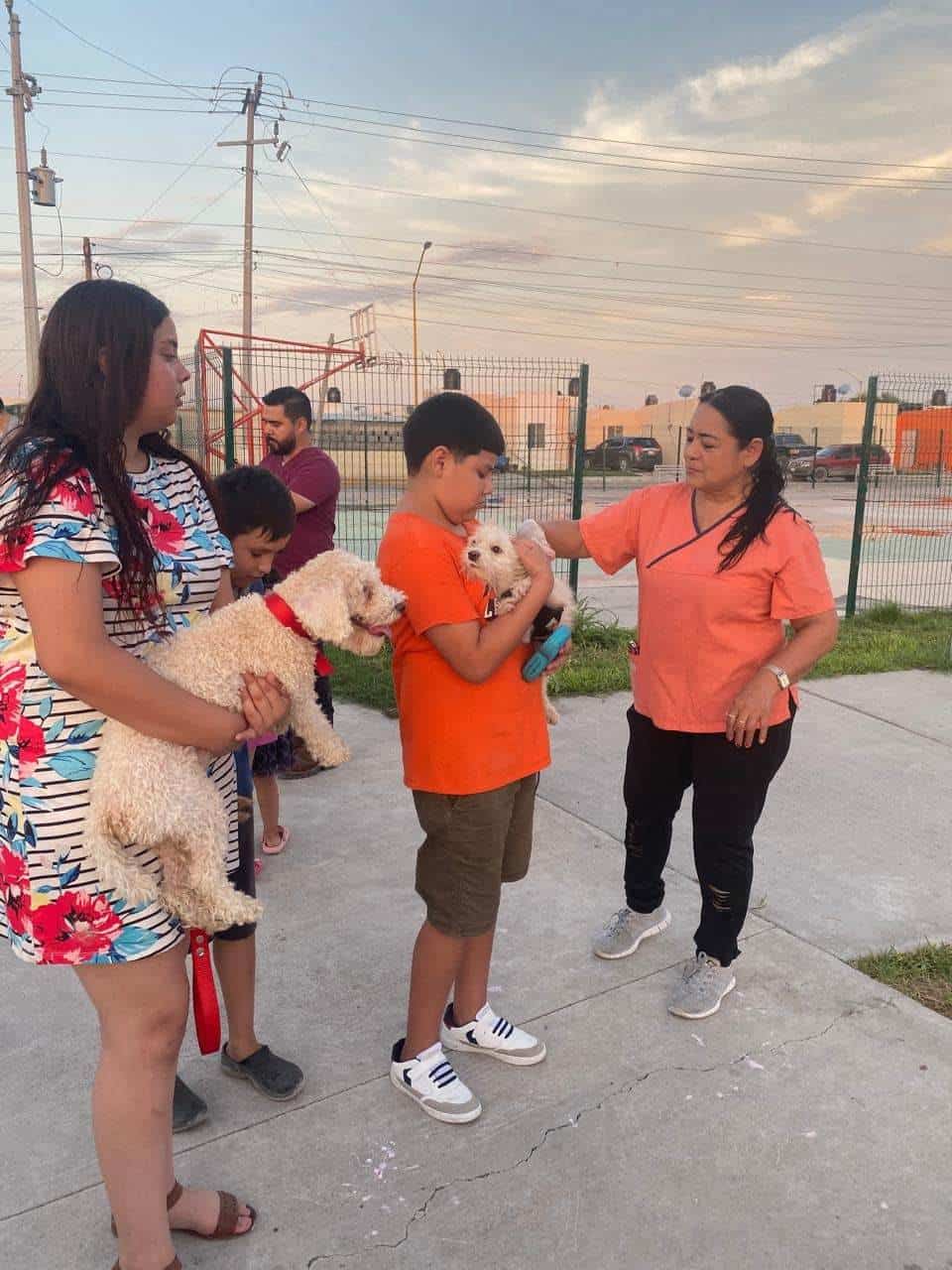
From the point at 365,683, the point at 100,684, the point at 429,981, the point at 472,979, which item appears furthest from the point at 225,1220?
the point at 365,683

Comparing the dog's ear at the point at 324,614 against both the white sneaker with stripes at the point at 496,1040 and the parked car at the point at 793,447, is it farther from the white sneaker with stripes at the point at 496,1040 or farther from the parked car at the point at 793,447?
the parked car at the point at 793,447

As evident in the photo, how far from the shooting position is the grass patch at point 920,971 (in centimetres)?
303

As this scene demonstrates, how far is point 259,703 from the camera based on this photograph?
5.88 feet

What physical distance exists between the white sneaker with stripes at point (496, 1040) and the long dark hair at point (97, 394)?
1732mm

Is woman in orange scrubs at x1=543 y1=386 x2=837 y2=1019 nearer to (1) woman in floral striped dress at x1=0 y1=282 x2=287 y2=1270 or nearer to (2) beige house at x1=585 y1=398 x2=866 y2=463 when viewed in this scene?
(1) woman in floral striped dress at x1=0 y1=282 x2=287 y2=1270

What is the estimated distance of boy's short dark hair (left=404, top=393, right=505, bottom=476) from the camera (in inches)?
85.8

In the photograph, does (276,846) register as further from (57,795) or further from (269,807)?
(57,795)

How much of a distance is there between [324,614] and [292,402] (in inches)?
128

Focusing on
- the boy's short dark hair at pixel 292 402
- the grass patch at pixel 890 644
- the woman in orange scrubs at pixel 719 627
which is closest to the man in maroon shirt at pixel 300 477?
the boy's short dark hair at pixel 292 402

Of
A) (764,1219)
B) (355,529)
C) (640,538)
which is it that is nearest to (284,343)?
(355,529)

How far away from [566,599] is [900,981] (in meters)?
1.87

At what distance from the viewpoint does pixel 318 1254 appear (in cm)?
206

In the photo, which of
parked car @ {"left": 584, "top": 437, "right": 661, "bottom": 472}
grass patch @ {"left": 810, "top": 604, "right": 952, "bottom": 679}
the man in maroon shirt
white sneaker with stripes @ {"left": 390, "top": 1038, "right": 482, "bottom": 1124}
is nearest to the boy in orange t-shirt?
white sneaker with stripes @ {"left": 390, "top": 1038, "right": 482, "bottom": 1124}

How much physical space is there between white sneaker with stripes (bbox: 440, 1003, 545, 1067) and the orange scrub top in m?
1.03
